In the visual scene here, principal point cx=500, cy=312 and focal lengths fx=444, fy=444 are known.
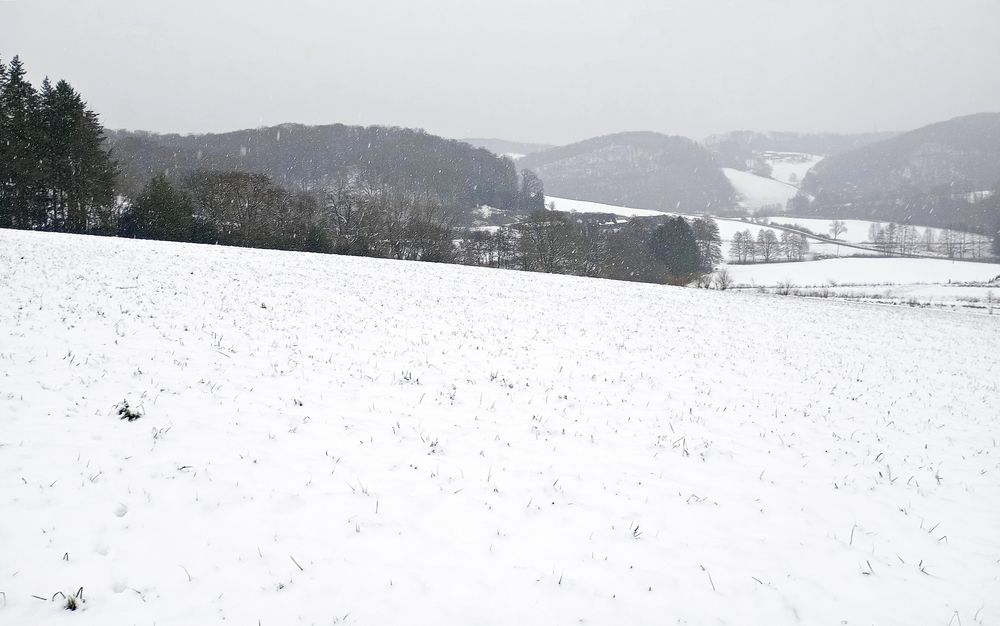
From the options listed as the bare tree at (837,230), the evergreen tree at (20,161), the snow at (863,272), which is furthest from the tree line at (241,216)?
the bare tree at (837,230)

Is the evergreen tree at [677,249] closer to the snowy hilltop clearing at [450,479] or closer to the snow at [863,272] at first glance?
the snow at [863,272]

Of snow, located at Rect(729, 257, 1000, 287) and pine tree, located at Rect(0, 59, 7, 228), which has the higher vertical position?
pine tree, located at Rect(0, 59, 7, 228)

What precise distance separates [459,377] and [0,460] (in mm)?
7250

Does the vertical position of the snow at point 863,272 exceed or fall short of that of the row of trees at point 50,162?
it falls short

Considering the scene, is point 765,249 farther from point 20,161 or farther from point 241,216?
point 20,161

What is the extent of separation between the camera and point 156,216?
38688mm

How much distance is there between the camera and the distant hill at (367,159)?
139125 mm

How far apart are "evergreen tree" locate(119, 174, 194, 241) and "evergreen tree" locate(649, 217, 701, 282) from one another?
66.9m

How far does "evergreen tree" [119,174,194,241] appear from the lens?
38.7 metres

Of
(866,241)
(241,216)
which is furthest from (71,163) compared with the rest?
(866,241)

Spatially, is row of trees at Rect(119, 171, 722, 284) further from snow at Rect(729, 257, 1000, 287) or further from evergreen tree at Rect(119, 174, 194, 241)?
snow at Rect(729, 257, 1000, 287)

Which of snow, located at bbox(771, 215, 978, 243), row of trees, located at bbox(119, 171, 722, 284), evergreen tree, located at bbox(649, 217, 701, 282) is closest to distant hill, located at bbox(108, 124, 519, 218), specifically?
evergreen tree, located at bbox(649, 217, 701, 282)

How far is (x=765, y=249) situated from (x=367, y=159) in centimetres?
12377

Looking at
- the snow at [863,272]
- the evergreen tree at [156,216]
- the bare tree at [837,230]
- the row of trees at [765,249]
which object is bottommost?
the snow at [863,272]
